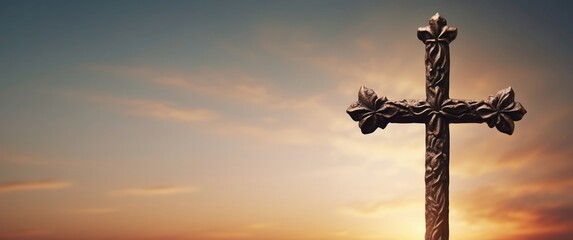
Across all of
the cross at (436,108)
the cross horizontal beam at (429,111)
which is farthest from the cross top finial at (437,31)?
the cross horizontal beam at (429,111)

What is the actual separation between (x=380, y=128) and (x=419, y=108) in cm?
69

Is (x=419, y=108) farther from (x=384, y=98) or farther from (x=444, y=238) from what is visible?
(x=444, y=238)

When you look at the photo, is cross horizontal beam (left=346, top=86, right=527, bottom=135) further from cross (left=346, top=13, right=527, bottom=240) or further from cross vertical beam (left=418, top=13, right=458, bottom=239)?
cross vertical beam (left=418, top=13, right=458, bottom=239)

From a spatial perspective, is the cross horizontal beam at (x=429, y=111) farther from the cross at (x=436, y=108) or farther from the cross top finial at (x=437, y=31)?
the cross top finial at (x=437, y=31)

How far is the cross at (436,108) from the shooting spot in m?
14.3

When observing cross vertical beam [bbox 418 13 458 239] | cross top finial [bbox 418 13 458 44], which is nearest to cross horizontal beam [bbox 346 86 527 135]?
cross vertical beam [bbox 418 13 458 239]

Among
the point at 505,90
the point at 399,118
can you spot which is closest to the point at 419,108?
the point at 399,118

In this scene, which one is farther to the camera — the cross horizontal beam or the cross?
the cross horizontal beam

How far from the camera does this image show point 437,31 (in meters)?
14.4

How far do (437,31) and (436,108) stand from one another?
1193mm

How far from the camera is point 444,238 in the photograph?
13.8m

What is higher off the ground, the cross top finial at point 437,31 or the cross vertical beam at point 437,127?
the cross top finial at point 437,31

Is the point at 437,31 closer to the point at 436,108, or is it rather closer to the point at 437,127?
the point at 436,108

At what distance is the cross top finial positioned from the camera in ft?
47.3
